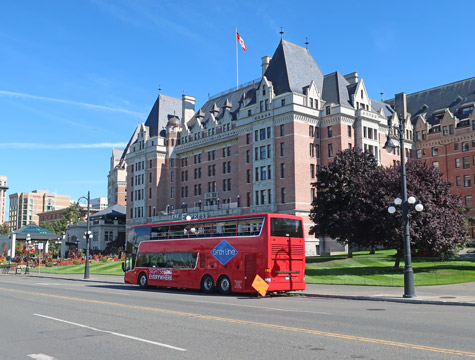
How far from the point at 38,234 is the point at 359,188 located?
65.4 metres

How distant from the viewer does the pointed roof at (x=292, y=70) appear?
66875 millimetres

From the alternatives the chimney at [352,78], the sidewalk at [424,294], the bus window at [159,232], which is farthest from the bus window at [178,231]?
the chimney at [352,78]

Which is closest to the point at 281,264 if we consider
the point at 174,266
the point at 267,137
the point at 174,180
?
the point at 174,266

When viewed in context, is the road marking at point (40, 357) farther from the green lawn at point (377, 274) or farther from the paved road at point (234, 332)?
the green lawn at point (377, 274)

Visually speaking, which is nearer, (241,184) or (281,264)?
(281,264)

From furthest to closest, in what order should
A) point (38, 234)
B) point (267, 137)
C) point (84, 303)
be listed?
1. point (38, 234)
2. point (267, 137)
3. point (84, 303)

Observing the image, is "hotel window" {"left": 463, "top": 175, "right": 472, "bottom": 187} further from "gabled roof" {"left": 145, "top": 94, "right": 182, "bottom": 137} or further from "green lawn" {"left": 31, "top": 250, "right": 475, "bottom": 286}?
"gabled roof" {"left": 145, "top": 94, "right": 182, "bottom": 137}

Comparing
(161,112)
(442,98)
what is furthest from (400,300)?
(161,112)

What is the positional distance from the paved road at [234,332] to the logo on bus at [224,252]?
24.6 ft

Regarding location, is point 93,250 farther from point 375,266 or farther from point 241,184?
point 375,266

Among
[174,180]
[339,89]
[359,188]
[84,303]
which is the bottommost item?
[84,303]

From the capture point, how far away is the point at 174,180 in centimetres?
8756

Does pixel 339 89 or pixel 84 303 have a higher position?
pixel 339 89

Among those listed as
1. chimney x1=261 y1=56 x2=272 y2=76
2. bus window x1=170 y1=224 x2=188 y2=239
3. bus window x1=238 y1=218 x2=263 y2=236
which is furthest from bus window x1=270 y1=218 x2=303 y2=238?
chimney x1=261 y1=56 x2=272 y2=76
